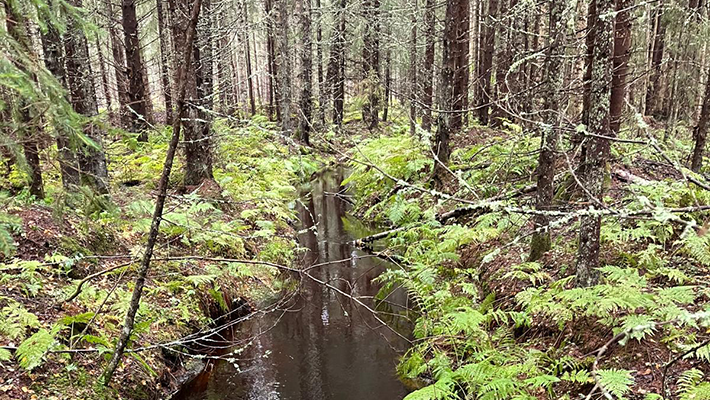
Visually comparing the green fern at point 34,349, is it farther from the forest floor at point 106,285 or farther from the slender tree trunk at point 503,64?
the slender tree trunk at point 503,64

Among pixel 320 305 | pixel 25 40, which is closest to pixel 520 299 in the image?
pixel 320 305

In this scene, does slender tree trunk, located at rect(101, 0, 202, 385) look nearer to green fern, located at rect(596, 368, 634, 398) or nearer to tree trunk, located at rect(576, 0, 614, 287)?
tree trunk, located at rect(576, 0, 614, 287)

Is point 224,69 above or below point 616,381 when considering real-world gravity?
above

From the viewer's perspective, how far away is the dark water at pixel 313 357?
18.3ft

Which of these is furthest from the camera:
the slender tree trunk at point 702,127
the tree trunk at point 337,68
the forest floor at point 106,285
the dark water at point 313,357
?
the tree trunk at point 337,68

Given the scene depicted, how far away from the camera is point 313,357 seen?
637 cm

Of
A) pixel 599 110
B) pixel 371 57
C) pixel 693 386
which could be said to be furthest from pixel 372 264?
pixel 371 57

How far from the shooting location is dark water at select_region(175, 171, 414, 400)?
5.58 m

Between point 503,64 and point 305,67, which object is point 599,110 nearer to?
point 503,64

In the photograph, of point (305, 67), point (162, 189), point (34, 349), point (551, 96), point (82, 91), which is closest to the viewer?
point (162, 189)

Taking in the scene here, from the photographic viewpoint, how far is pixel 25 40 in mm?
4539

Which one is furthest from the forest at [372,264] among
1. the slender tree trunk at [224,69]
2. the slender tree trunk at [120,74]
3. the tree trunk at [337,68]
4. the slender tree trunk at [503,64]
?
the tree trunk at [337,68]

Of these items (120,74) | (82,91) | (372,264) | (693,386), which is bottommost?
(372,264)

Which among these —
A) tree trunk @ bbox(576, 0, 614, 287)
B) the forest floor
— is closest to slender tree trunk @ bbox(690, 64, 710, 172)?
tree trunk @ bbox(576, 0, 614, 287)
